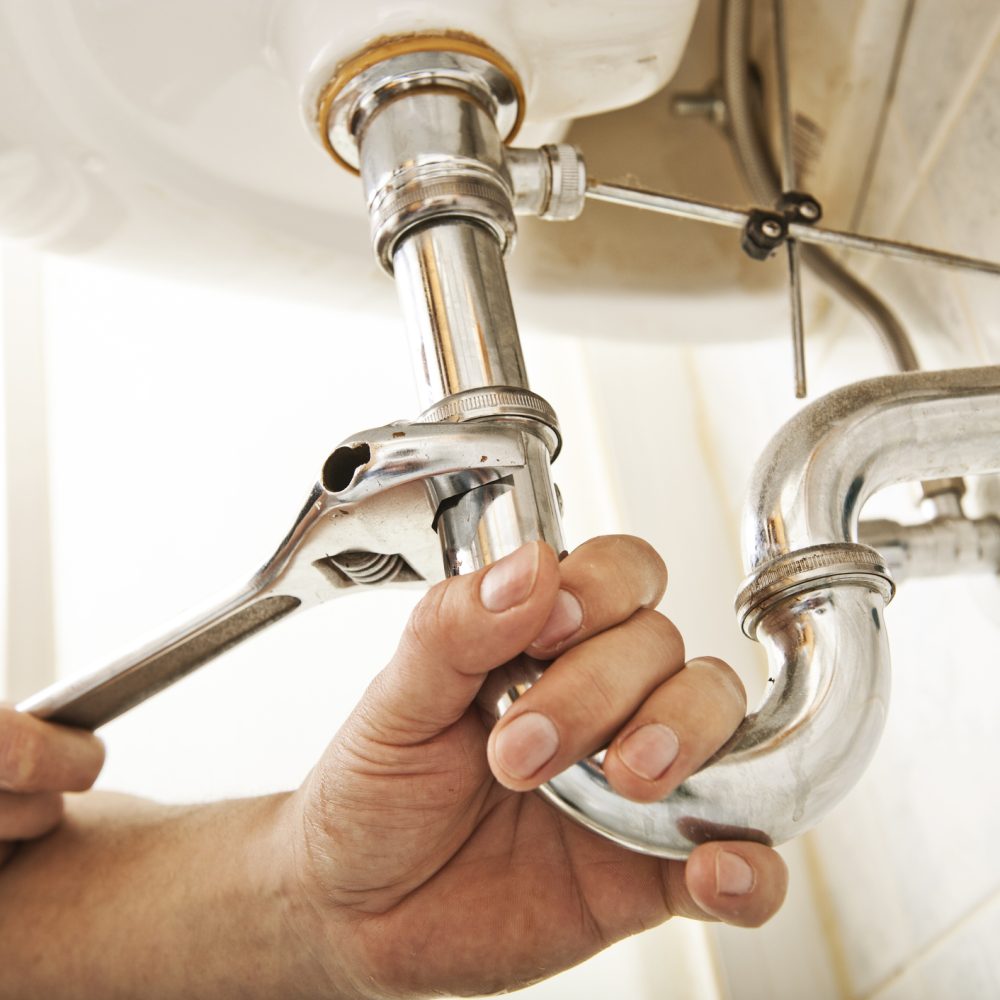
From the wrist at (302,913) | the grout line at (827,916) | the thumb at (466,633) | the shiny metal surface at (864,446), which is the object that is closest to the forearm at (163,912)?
the wrist at (302,913)

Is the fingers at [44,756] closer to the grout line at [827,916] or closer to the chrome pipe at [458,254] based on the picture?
the chrome pipe at [458,254]

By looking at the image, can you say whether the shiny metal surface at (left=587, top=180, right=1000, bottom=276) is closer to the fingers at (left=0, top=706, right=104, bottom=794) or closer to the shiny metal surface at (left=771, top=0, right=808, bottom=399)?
the shiny metal surface at (left=771, top=0, right=808, bottom=399)

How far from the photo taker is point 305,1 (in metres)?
0.39

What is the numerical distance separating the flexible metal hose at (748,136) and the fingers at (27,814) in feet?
1.60

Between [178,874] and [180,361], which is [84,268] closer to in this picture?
[180,361]

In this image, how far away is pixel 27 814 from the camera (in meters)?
0.50

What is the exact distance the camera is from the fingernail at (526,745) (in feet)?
0.90

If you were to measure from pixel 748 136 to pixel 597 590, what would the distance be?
369mm

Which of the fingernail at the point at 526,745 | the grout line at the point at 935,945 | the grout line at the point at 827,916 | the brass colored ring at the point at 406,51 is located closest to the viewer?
the fingernail at the point at 526,745

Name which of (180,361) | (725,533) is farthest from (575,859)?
(180,361)

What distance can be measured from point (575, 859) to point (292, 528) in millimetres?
179

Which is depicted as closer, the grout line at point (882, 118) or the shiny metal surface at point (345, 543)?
the shiny metal surface at point (345, 543)

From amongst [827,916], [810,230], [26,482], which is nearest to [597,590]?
[810,230]

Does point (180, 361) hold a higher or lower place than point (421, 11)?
higher
